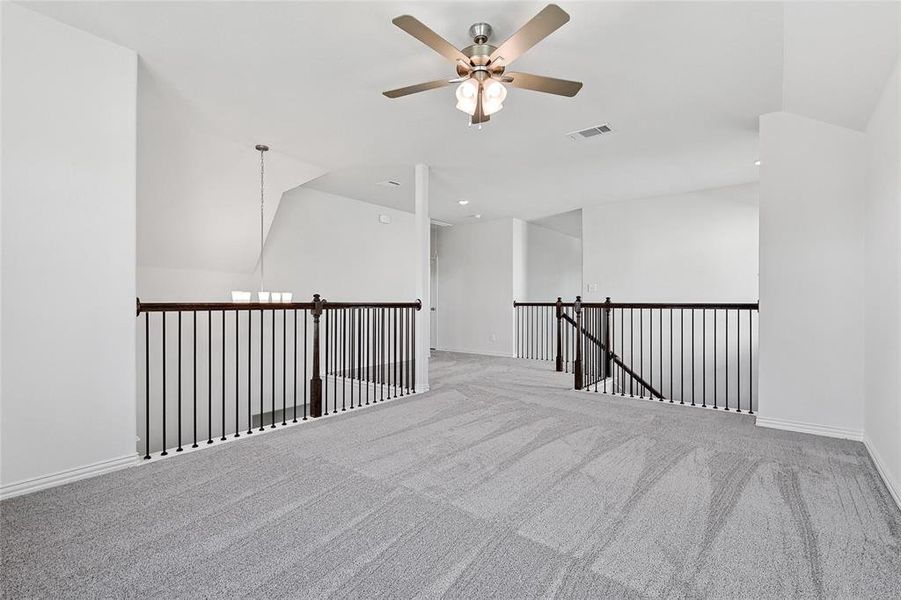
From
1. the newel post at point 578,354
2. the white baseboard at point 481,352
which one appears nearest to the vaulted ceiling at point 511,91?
the newel post at point 578,354

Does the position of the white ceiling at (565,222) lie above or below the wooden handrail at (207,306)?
above

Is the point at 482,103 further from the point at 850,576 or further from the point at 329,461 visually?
the point at 850,576

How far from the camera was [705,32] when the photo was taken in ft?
7.63

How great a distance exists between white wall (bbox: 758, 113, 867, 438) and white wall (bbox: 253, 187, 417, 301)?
3.59m

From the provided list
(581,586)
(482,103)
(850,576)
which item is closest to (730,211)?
(482,103)

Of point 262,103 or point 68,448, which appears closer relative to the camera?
point 68,448

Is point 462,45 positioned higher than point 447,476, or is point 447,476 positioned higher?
point 462,45

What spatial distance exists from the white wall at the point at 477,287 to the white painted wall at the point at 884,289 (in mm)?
4982

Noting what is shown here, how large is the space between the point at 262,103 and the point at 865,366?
487 cm

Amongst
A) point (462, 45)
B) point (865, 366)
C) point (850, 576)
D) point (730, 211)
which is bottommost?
point (850, 576)

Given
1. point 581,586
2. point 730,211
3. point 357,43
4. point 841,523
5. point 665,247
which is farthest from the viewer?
point 665,247

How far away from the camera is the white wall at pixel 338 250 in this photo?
5445 mm

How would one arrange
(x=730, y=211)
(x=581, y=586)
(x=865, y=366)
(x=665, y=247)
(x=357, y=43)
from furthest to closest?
(x=665, y=247), (x=730, y=211), (x=865, y=366), (x=357, y=43), (x=581, y=586)

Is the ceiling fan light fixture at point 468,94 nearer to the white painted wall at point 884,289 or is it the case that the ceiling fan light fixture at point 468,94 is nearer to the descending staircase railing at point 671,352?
the white painted wall at point 884,289
